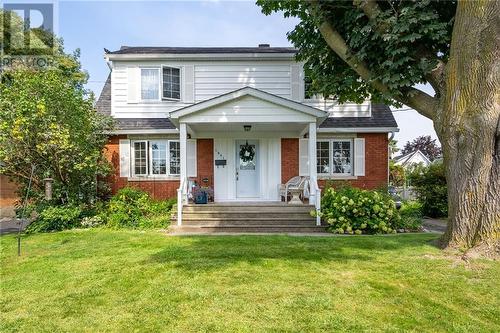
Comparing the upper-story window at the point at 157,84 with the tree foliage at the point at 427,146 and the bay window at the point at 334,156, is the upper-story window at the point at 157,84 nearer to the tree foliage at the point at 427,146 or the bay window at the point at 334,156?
the bay window at the point at 334,156

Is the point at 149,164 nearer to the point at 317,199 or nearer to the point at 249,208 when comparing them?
the point at 249,208

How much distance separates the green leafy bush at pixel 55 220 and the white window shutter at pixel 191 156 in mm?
3901

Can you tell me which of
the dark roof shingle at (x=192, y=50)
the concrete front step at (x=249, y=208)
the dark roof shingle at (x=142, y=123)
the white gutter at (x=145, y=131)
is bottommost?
the concrete front step at (x=249, y=208)

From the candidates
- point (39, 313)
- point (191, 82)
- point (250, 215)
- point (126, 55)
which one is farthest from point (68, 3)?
point (39, 313)

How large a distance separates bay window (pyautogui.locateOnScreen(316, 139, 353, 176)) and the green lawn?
217 inches

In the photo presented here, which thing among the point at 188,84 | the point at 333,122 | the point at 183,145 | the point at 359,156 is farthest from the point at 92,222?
the point at 359,156

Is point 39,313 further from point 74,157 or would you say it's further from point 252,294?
point 74,157

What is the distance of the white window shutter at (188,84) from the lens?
39.4 ft

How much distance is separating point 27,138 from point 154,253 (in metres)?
5.61

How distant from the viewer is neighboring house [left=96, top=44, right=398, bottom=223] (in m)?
11.5

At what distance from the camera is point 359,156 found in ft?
38.3

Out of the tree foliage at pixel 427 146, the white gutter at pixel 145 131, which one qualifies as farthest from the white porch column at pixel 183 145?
the tree foliage at pixel 427 146

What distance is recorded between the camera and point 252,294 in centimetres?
395

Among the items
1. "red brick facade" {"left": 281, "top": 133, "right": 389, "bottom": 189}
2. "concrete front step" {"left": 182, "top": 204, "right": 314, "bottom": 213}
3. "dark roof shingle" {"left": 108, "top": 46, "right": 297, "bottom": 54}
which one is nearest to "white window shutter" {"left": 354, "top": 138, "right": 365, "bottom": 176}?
"red brick facade" {"left": 281, "top": 133, "right": 389, "bottom": 189}
